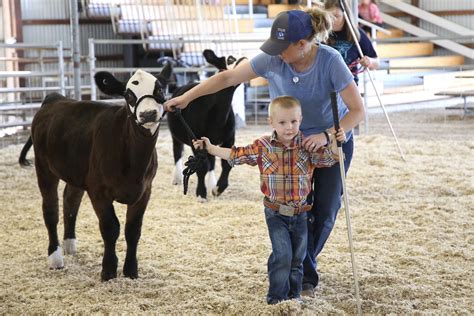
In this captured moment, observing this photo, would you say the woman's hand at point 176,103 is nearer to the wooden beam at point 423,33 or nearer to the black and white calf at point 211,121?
the black and white calf at point 211,121

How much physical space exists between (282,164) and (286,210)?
0.66 ft

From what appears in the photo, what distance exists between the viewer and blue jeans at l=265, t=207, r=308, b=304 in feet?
10.9

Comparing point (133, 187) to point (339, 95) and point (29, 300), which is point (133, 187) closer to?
point (29, 300)

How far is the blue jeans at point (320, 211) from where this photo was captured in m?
3.59

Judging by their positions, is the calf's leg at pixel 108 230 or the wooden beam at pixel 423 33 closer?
the calf's leg at pixel 108 230

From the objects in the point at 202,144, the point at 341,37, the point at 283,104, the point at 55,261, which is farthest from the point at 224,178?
the point at 283,104

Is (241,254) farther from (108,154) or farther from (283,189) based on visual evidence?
(283,189)

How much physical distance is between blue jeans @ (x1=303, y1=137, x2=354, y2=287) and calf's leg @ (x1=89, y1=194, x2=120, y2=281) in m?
1.02

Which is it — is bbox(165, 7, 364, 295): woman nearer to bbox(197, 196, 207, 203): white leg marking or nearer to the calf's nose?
the calf's nose

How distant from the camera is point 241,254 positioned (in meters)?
4.53

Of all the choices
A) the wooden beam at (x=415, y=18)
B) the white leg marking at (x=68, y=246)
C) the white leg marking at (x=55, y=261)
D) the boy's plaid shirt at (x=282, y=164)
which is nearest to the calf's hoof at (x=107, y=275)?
the white leg marking at (x=55, y=261)

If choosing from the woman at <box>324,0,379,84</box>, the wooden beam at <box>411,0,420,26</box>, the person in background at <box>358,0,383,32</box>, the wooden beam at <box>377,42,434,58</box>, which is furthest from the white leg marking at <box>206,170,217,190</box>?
the wooden beam at <box>411,0,420,26</box>

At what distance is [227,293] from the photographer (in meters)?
3.73

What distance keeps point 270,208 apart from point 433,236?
6.01ft
